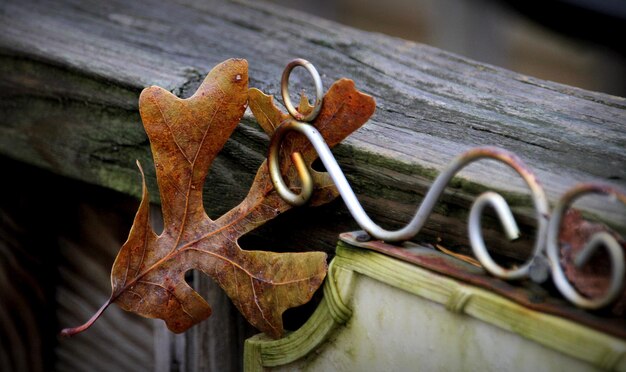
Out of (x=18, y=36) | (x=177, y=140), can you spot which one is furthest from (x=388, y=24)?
(x=177, y=140)

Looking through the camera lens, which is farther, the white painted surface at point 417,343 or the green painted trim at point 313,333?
the green painted trim at point 313,333

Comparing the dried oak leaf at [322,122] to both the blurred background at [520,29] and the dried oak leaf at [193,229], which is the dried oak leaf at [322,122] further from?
the blurred background at [520,29]

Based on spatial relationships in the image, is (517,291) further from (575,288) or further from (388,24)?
(388,24)

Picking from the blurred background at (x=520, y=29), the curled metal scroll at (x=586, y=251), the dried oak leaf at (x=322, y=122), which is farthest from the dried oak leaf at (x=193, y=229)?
the blurred background at (x=520, y=29)

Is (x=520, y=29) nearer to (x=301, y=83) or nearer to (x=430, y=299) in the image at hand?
(x=301, y=83)

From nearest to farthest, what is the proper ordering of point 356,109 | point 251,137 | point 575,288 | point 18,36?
point 575,288, point 356,109, point 251,137, point 18,36

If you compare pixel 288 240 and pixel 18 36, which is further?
pixel 18 36

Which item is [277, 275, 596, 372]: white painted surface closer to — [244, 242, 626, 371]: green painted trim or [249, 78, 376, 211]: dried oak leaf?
[244, 242, 626, 371]: green painted trim
